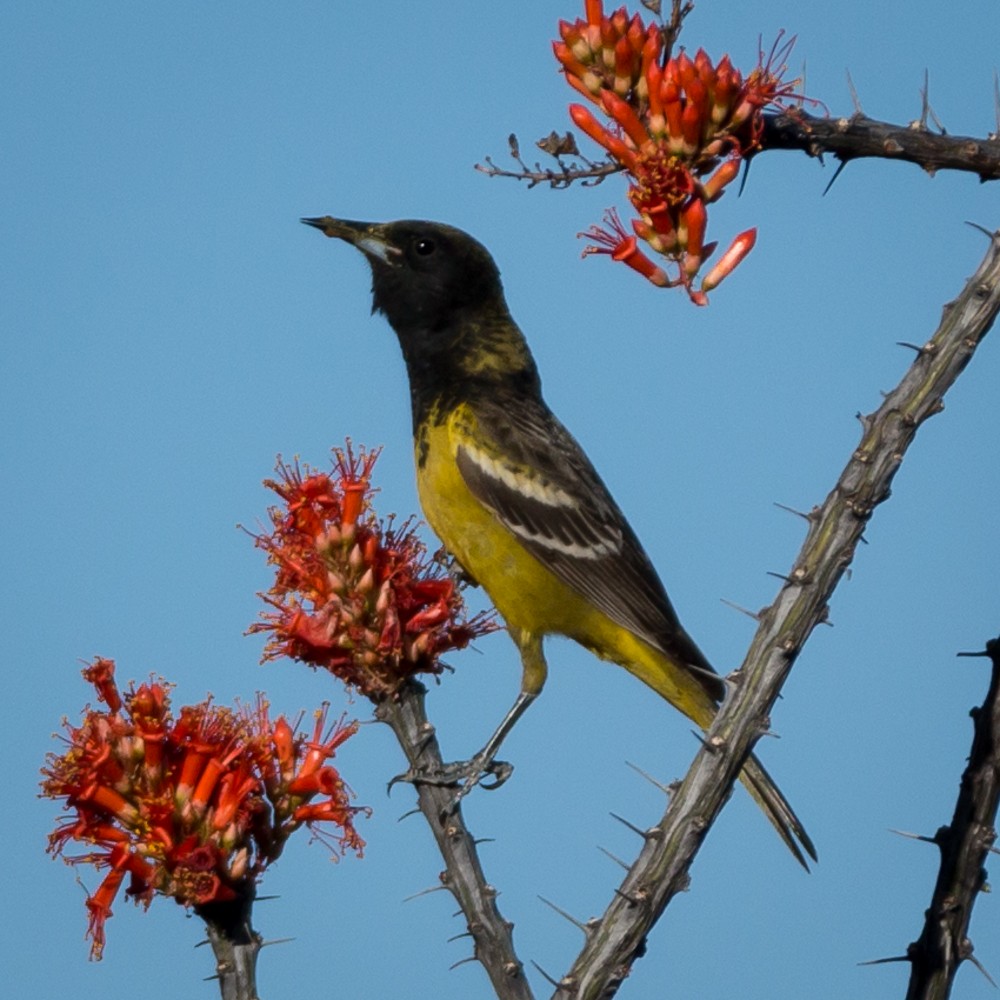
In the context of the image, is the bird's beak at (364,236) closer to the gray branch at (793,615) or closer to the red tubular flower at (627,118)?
the red tubular flower at (627,118)

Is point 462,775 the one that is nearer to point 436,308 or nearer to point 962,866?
point 962,866

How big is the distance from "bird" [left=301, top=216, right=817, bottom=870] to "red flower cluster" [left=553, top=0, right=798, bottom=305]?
2658 mm

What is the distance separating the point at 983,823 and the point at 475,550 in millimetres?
3049

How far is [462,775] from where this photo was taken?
16.8ft

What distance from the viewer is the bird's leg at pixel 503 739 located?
460cm

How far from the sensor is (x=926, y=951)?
4234mm

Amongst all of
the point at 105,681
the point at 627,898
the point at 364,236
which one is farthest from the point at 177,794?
the point at 364,236

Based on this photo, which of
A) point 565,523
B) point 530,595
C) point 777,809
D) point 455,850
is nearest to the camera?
point 455,850

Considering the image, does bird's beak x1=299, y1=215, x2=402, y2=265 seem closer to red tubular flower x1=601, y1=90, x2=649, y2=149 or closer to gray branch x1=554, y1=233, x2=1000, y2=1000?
red tubular flower x1=601, y1=90, x2=649, y2=149

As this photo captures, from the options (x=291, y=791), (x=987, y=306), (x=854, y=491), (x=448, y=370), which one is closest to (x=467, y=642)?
(x=291, y=791)

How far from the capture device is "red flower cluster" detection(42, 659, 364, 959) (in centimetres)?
388

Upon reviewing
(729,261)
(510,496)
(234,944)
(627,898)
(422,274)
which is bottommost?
(234,944)

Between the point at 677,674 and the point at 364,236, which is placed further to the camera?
the point at 364,236

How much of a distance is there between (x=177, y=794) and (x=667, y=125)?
227 centimetres
